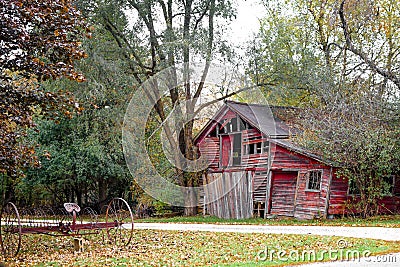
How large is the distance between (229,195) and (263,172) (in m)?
2.33

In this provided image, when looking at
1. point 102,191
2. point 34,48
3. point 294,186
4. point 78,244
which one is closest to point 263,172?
point 294,186

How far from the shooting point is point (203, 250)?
12.2m

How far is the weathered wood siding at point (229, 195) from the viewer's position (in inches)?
994

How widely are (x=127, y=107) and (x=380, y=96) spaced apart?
511 inches

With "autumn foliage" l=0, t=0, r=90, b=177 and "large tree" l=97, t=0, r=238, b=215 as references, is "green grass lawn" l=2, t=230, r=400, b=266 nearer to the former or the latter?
"autumn foliage" l=0, t=0, r=90, b=177

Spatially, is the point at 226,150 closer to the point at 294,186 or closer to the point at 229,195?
the point at 229,195

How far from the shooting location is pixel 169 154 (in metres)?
30.2

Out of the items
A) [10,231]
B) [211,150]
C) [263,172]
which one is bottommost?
[10,231]

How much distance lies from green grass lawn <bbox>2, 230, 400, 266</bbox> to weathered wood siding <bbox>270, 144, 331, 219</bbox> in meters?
7.81

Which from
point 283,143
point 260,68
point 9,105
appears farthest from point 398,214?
point 9,105

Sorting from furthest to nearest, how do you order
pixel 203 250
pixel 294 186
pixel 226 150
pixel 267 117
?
1. pixel 226 150
2. pixel 267 117
3. pixel 294 186
4. pixel 203 250

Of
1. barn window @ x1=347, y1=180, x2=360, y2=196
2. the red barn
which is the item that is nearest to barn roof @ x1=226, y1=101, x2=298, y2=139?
the red barn

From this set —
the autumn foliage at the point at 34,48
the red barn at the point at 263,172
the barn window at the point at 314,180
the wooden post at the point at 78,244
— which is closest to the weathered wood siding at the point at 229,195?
the red barn at the point at 263,172

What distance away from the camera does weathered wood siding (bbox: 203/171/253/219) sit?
25.2 metres
